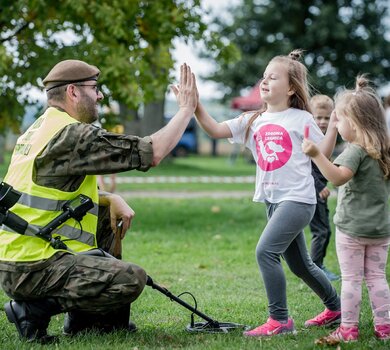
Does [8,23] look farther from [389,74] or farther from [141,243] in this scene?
[389,74]

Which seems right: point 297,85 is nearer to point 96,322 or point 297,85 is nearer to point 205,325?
point 205,325

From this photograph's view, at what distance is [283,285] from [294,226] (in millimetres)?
398

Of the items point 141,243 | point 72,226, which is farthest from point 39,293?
point 141,243

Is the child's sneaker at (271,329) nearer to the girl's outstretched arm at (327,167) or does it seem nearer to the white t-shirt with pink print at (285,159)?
the white t-shirt with pink print at (285,159)

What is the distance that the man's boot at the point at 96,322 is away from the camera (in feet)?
17.2

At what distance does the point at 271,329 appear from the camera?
5125 millimetres

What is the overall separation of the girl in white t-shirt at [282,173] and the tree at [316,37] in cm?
3008

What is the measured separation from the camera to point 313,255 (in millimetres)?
7609

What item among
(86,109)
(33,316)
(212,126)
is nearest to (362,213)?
(212,126)

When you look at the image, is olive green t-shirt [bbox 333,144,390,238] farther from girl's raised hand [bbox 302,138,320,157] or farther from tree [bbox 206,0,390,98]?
tree [bbox 206,0,390,98]

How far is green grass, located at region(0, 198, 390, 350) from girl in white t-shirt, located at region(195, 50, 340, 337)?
11.0 inches


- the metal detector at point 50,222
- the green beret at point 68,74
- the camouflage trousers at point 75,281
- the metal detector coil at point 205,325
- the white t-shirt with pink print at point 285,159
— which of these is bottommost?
the metal detector coil at point 205,325

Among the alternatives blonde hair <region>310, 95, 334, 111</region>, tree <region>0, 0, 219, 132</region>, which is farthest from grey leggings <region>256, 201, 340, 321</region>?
tree <region>0, 0, 219, 132</region>

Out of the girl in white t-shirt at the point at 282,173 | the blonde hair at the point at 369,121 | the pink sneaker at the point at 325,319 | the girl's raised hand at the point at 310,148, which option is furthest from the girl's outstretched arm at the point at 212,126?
the pink sneaker at the point at 325,319
